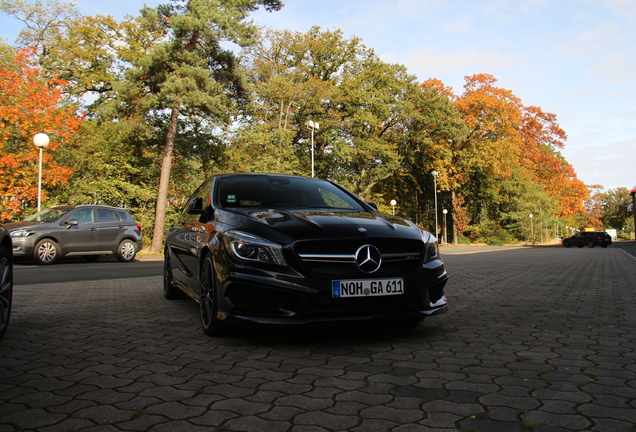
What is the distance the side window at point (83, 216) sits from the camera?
1517 cm

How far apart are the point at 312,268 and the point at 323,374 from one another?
86cm

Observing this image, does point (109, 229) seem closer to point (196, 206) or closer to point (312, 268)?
point (196, 206)

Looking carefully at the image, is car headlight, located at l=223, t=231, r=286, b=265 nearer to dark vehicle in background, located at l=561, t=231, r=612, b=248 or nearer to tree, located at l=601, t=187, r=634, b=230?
dark vehicle in background, located at l=561, t=231, r=612, b=248

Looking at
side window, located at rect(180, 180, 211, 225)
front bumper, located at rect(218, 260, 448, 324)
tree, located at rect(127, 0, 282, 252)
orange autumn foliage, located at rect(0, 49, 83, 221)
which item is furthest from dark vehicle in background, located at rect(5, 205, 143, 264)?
front bumper, located at rect(218, 260, 448, 324)

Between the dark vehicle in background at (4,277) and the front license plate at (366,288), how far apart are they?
289 cm

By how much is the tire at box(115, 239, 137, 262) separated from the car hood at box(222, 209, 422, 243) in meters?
12.7

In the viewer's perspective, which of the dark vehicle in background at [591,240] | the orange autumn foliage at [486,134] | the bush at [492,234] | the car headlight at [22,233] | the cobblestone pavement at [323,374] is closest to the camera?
the cobblestone pavement at [323,374]

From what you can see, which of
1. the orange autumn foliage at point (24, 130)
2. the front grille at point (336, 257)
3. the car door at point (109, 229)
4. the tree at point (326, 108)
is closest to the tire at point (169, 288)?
the front grille at point (336, 257)

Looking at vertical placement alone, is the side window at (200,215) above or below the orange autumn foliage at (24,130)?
below

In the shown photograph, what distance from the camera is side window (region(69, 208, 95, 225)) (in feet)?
→ 49.8

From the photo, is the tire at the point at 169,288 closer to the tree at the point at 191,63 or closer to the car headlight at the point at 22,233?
the car headlight at the point at 22,233

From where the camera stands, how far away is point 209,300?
15.0ft

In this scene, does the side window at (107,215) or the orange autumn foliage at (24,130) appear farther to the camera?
the orange autumn foliage at (24,130)

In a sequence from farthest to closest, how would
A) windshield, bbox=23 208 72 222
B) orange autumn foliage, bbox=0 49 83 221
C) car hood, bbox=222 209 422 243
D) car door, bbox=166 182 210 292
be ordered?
orange autumn foliage, bbox=0 49 83 221
windshield, bbox=23 208 72 222
car door, bbox=166 182 210 292
car hood, bbox=222 209 422 243
